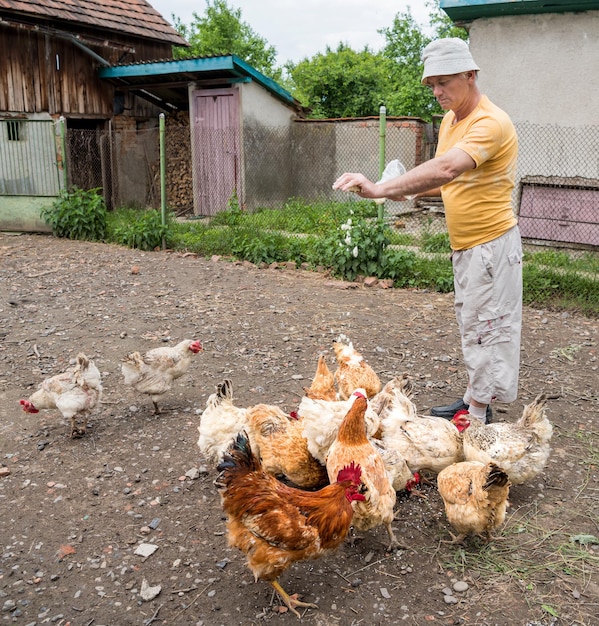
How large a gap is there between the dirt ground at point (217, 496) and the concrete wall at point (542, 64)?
404 centimetres

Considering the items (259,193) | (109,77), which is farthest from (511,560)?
(109,77)

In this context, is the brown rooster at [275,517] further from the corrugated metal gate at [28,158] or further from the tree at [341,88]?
the tree at [341,88]

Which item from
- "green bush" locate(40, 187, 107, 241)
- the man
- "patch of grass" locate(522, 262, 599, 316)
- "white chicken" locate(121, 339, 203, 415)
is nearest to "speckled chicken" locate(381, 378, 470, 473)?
the man

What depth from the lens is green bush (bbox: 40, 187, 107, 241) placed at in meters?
11.3

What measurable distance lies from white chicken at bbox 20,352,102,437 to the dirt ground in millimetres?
212

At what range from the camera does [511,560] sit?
10.2ft

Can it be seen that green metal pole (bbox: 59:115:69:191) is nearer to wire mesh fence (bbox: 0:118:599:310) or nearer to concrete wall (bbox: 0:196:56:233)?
wire mesh fence (bbox: 0:118:599:310)

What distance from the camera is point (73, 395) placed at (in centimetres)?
420

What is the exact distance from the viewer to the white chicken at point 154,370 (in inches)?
178

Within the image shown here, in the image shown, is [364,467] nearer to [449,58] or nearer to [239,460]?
[239,460]

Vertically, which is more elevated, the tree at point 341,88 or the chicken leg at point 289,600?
the tree at point 341,88

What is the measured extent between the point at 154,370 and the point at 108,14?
12528 millimetres

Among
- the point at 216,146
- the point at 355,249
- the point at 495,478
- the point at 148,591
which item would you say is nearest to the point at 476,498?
the point at 495,478

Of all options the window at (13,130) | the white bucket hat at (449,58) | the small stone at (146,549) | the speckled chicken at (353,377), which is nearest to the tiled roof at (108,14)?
the window at (13,130)
